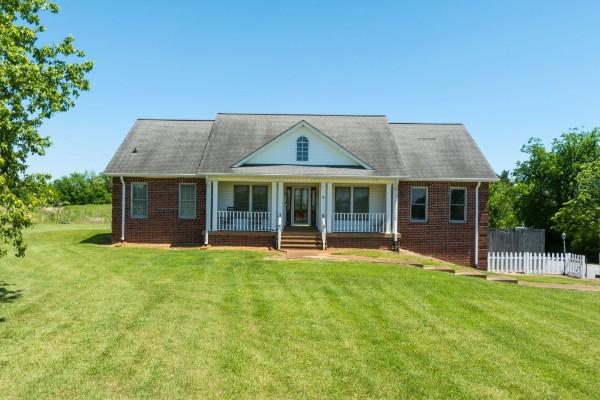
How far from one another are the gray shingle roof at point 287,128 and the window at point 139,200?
122 inches

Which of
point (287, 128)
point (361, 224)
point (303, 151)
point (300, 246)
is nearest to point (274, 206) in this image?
point (300, 246)

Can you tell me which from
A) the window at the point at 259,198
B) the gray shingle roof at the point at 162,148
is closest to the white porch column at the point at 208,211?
the gray shingle roof at the point at 162,148

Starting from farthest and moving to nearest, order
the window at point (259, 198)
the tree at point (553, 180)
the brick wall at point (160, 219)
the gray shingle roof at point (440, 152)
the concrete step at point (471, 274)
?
the tree at point (553, 180) → the window at point (259, 198) → the gray shingle roof at point (440, 152) → the brick wall at point (160, 219) → the concrete step at point (471, 274)

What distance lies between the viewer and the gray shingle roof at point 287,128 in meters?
20.4

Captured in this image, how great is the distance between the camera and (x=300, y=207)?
861 inches

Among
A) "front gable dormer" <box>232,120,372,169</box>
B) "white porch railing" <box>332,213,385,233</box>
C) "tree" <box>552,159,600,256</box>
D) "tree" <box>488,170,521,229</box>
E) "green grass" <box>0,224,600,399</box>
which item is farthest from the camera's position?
"tree" <box>488,170,521,229</box>

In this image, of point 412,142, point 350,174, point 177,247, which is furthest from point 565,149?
point 177,247

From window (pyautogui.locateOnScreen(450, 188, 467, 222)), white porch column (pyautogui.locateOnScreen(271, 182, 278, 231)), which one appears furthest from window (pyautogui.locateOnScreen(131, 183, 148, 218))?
window (pyautogui.locateOnScreen(450, 188, 467, 222))

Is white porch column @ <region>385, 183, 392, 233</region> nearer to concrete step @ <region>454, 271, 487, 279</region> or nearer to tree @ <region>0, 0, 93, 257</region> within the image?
concrete step @ <region>454, 271, 487, 279</region>

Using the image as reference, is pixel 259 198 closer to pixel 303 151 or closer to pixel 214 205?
pixel 214 205

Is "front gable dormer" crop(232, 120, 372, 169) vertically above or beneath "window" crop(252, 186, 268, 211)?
above

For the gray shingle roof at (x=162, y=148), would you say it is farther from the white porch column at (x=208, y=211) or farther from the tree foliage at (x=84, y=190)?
the tree foliage at (x=84, y=190)

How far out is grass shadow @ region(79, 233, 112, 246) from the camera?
21.2m

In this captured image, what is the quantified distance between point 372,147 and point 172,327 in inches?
629
